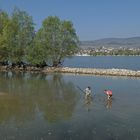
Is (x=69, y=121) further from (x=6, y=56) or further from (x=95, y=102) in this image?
(x=6, y=56)

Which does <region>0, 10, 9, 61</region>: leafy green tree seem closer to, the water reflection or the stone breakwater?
the stone breakwater

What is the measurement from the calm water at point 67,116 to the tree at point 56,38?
146 ft

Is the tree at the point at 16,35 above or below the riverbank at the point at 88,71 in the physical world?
above

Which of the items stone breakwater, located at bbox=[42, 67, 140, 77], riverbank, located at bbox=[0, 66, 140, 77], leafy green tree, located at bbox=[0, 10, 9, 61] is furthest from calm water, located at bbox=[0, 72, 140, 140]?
leafy green tree, located at bbox=[0, 10, 9, 61]

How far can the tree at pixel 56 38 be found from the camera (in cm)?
8925

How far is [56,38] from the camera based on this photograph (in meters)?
90.1

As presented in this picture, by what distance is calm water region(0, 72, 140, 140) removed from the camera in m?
23.9

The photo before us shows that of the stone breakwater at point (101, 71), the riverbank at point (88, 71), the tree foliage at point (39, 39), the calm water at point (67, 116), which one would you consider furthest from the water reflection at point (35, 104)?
the tree foliage at point (39, 39)

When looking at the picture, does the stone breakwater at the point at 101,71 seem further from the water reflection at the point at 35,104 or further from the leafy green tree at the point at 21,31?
the water reflection at the point at 35,104

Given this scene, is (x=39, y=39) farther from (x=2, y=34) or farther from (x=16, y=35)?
(x=2, y=34)

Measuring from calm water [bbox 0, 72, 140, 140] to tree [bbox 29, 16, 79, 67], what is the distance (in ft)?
146

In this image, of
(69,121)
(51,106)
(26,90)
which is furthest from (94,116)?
(26,90)

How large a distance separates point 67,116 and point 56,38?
6123cm

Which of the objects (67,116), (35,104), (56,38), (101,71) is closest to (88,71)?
(101,71)
